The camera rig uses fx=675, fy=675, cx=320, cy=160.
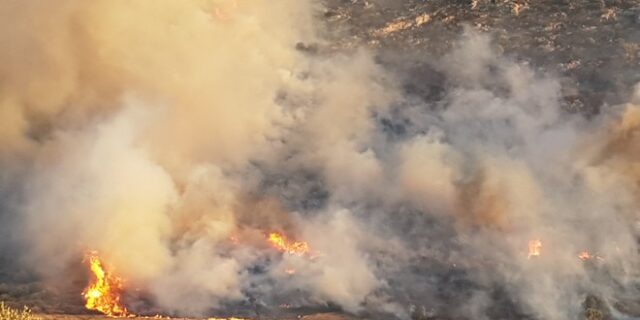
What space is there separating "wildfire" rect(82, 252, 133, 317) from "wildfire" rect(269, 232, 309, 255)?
10.1 feet

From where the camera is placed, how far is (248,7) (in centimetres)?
2097

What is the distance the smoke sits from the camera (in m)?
12.5

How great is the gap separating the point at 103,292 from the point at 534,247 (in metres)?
8.20

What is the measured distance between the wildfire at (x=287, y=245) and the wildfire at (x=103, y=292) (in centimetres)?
309

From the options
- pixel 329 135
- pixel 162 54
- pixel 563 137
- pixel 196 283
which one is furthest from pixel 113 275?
pixel 563 137

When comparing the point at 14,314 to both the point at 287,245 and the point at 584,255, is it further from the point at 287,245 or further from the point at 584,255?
the point at 584,255

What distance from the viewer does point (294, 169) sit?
15.9m

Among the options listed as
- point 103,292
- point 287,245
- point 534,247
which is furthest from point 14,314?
point 534,247

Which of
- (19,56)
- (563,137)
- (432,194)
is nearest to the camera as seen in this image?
(432,194)

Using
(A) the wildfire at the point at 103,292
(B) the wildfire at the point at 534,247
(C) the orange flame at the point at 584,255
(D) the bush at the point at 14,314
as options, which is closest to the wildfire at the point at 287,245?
(A) the wildfire at the point at 103,292

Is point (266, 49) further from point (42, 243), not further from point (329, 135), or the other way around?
point (42, 243)

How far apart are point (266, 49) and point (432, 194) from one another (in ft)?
25.1

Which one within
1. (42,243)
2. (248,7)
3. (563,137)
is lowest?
(42,243)

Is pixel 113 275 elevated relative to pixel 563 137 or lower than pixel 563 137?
lower
